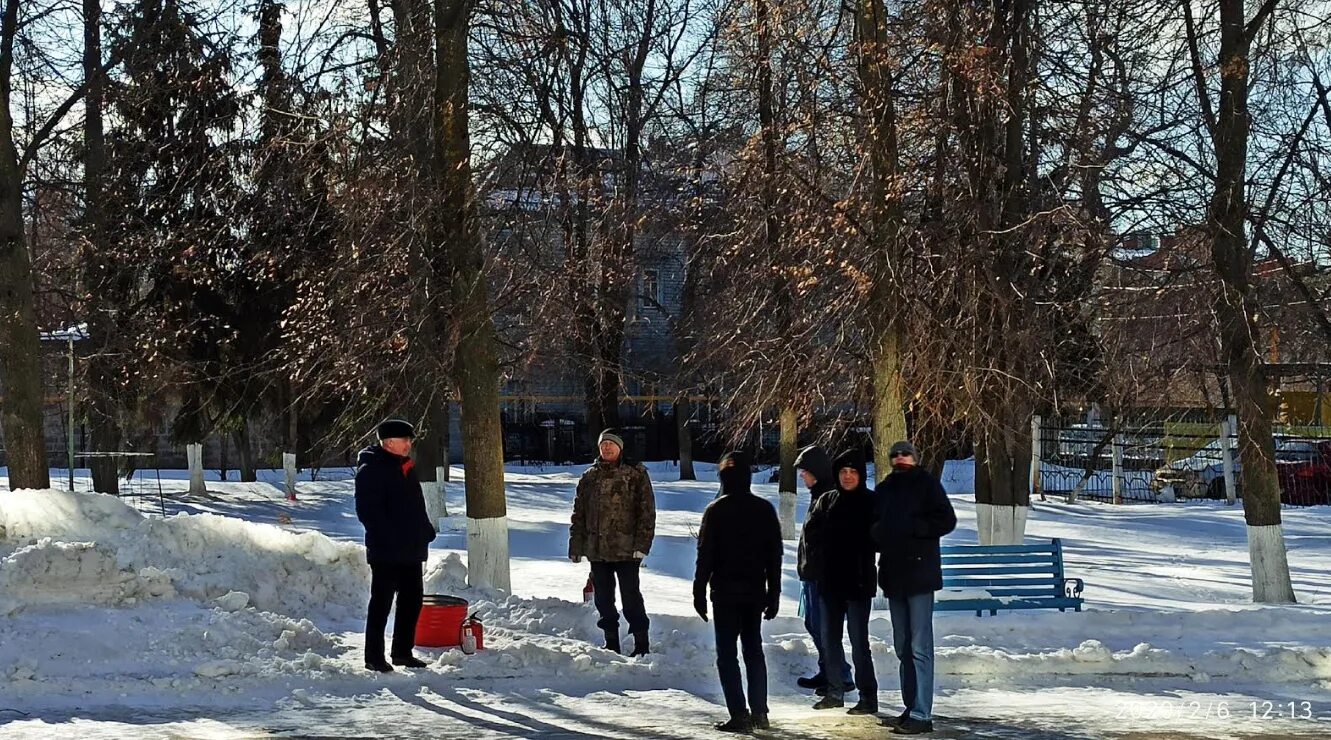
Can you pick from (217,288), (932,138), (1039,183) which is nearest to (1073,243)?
(1039,183)

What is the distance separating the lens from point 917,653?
8.04 metres

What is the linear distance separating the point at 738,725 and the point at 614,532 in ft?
8.15

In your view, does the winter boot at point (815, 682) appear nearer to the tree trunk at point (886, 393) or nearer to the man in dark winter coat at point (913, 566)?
the man in dark winter coat at point (913, 566)

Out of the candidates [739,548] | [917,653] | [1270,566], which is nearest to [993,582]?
[1270,566]

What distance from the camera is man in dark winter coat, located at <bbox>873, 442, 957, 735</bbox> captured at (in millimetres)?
8031

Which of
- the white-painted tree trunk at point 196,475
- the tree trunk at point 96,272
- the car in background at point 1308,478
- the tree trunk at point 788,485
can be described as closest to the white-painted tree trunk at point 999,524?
the tree trunk at point 788,485

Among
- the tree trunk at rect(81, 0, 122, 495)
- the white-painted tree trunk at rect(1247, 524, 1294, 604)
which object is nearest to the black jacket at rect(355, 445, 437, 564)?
the white-painted tree trunk at rect(1247, 524, 1294, 604)

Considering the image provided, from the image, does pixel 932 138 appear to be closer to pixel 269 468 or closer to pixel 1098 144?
pixel 1098 144

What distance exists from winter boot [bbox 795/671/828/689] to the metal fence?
17.7 m

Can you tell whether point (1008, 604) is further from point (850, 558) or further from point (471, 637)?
point (471, 637)

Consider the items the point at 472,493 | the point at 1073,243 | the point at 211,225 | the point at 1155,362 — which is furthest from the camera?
the point at 211,225

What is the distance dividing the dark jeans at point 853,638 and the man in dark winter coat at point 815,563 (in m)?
0.11

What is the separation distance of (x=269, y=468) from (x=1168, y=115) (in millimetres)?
37483

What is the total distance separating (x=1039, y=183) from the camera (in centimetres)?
1483
